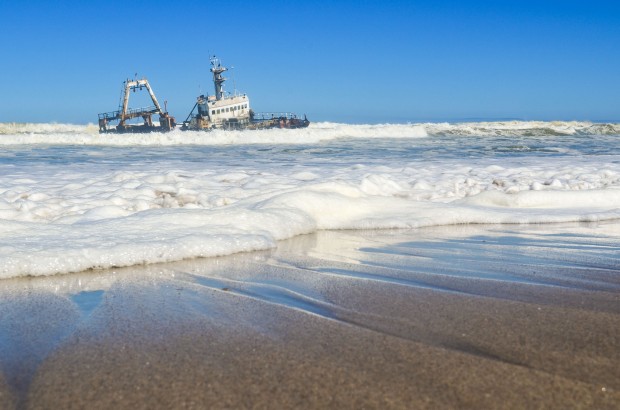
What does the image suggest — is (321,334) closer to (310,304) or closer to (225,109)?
(310,304)

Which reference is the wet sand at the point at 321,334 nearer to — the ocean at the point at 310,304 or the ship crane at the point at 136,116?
the ocean at the point at 310,304

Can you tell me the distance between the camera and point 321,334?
5.91 ft

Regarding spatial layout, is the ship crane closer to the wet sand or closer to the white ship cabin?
the white ship cabin

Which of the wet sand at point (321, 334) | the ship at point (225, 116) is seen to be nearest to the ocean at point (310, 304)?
the wet sand at point (321, 334)

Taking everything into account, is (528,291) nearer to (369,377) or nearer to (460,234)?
(369,377)

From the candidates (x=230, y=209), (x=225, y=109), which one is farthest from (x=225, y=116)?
(x=230, y=209)

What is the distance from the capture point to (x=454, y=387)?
1370mm

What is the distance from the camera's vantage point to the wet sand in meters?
1.36

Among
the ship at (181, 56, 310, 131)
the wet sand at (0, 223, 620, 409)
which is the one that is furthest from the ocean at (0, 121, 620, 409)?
the ship at (181, 56, 310, 131)

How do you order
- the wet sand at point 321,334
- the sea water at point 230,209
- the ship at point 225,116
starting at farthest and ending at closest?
1. the ship at point 225,116
2. the sea water at point 230,209
3. the wet sand at point 321,334

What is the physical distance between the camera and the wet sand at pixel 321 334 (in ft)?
4.47

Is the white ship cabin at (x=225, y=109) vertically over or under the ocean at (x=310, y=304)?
over

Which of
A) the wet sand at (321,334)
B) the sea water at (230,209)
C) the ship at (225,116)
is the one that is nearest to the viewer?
the wet sand at (321,334)

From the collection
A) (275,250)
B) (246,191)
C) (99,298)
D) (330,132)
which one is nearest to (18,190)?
(246,191)
